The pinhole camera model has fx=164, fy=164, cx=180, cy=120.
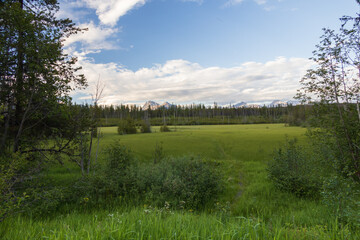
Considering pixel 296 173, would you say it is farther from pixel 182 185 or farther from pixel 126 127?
pixel 126 127

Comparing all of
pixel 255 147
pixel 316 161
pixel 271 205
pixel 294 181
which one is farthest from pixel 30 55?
pixel 255 147

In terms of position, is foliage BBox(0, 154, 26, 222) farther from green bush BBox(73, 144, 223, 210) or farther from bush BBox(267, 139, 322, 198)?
bush BBox(267, 139, 322, 198)

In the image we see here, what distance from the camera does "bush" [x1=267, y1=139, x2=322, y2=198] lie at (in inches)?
403

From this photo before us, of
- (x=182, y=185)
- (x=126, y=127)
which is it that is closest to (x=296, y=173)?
(x=182, y=185)

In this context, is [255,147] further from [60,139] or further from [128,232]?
[128,232]

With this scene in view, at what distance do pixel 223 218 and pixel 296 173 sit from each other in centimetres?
889

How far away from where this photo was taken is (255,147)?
25375 millimetres

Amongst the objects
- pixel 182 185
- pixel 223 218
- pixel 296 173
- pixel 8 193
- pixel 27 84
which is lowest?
pixel 182 185

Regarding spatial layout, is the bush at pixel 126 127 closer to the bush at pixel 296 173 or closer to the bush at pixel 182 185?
the bush at pixel 182 185

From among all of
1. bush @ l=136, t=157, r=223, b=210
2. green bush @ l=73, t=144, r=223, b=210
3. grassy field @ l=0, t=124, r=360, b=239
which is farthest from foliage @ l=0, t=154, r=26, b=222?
bush @ l=136, t=157, r=223, b=210

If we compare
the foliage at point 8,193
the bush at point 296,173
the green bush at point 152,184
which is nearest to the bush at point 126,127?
the green bush at point 152,184

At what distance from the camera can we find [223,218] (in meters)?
5.11

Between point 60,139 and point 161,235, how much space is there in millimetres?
10105

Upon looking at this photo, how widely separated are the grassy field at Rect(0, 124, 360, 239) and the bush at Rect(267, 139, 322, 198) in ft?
2.11
